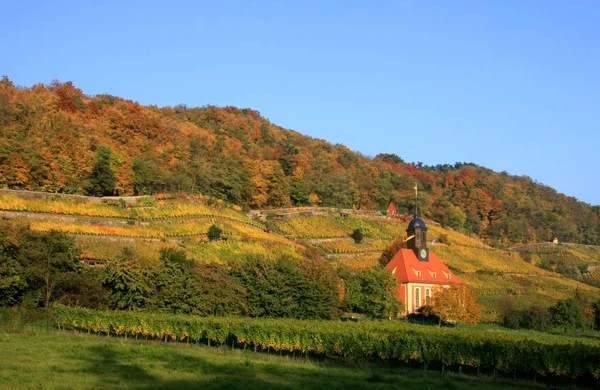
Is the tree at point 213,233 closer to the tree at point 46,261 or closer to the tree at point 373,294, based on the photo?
the tree at point 373,294

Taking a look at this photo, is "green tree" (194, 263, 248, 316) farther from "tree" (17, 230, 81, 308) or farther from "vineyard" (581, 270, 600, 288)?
"vineyard" (581, 270, 600, 288)

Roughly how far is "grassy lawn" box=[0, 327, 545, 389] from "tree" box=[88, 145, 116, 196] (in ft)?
128

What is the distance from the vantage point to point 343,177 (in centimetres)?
12094

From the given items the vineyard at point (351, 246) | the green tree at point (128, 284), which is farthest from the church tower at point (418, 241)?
the green tree at point (128, 284)

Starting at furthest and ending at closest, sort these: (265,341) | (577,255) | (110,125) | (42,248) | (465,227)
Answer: (465,227), (577,255), (110,125), (42,248), (265,341)

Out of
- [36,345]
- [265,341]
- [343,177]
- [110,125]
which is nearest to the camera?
[36,345]

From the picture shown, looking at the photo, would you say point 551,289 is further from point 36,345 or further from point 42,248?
point 36,345

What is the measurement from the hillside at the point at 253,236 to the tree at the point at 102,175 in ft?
13.7

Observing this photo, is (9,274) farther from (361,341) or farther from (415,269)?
(415,269)

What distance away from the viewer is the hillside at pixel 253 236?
64.6 meters

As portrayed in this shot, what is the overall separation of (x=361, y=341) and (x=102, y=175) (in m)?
47.0

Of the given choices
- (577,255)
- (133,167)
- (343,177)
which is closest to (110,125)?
(133,167)

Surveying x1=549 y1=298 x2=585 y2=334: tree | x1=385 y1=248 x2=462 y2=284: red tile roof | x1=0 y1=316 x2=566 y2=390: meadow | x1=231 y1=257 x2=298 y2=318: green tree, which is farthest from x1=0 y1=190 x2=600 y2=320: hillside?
x1=0 y1=316 x2=566 y2=390: meadow

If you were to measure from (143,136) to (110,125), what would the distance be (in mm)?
4448
